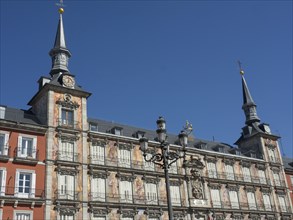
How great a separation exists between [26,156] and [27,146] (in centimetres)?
118

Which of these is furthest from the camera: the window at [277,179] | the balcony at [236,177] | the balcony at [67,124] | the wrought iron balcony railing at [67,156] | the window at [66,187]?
the window at [277,179]

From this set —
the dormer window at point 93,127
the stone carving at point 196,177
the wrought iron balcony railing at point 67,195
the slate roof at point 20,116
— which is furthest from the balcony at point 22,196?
the stone carving at point 196,177

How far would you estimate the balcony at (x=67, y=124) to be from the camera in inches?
1598

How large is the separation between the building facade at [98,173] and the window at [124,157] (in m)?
0.12

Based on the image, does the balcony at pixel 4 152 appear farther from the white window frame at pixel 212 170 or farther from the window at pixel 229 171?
the window at pixel 229 171

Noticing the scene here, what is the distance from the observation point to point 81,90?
4362 centimetres

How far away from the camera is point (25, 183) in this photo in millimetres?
36406

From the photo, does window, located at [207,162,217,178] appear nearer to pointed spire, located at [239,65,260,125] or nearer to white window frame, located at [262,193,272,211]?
white window frame, located at [262,193,272,211]

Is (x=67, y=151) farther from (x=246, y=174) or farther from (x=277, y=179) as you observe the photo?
(x=277, y=179)

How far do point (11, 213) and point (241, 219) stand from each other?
97.6 feet

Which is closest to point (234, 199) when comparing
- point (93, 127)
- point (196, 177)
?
point (196, 177)

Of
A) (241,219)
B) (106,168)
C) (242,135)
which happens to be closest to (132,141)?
(106,168)

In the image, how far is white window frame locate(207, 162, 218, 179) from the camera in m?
51.0

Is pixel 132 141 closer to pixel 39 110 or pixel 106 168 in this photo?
pixel 106 168
